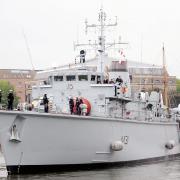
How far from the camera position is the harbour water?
86.5 ft

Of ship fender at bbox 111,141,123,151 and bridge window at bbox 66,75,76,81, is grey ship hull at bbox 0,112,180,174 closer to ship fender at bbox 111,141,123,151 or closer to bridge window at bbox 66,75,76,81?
ship fender at bbox 111,141,123,151

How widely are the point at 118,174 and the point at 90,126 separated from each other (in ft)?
8.45

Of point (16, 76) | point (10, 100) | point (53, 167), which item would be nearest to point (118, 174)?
point (53, 167)

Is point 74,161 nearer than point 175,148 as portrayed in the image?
Yes

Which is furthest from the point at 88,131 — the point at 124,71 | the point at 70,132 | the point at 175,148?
the point at 175,148

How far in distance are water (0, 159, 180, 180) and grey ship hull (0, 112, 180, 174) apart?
60 centimetres

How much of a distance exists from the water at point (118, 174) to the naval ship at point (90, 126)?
2.20ft

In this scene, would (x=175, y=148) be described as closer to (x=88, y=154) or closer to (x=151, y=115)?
(x=151, y=115)

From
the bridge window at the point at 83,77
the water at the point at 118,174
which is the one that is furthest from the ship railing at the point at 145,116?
the water at the point at 118,174

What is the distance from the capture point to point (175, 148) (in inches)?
1583

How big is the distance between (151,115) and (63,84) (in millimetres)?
6490

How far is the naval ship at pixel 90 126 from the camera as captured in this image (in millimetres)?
27156

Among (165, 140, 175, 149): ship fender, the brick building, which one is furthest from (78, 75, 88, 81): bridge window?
the brick building

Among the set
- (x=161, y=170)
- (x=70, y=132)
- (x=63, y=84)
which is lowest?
(x=161, y=170)
